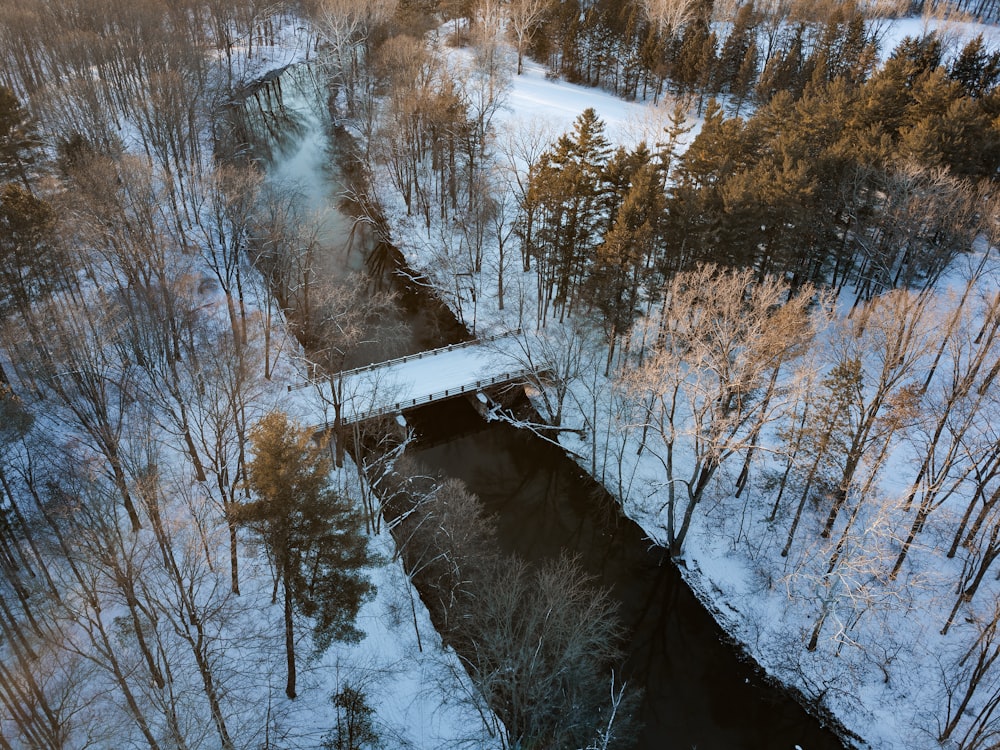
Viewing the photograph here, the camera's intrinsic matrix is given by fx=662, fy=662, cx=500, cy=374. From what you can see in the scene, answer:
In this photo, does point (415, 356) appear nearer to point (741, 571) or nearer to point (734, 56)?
point (741, 571)

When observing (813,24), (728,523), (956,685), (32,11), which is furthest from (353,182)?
(813,24)

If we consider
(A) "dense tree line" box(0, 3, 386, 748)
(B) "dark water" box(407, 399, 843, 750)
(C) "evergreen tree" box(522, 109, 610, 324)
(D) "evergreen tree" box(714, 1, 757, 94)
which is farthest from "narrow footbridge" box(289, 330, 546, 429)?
(D) "evergreen tree" box(714, 1, 757, 94)

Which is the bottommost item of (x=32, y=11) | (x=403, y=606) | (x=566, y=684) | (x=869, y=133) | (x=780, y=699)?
(x=780, y=699)

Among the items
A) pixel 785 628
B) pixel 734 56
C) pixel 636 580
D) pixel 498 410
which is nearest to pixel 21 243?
pixel 498 410

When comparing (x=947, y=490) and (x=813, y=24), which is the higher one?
(x=813, y=24)

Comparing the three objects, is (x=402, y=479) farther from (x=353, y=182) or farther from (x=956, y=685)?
(x=353, y=182)

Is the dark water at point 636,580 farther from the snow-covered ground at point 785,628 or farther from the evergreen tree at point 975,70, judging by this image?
the evergreen tree at point 975,70
